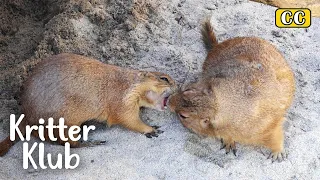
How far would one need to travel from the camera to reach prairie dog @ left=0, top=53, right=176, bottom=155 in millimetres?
3234

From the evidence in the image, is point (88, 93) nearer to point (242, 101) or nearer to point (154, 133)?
point (154, 133)

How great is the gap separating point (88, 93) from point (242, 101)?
3.01 feet

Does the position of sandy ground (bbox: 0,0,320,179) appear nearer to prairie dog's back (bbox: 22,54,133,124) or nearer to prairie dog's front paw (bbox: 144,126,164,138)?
prairie dog's front paw (bbox: 144,126,164,138)

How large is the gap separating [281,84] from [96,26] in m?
1.49

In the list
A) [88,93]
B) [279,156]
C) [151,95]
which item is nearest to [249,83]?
[279,156]

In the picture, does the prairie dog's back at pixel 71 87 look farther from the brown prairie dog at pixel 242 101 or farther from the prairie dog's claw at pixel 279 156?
the prairie dog's claw at pixel 279 156

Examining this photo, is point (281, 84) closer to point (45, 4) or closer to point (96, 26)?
point (96, 26)

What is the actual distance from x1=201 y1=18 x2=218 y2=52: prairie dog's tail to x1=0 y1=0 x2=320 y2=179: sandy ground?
93 millimetres

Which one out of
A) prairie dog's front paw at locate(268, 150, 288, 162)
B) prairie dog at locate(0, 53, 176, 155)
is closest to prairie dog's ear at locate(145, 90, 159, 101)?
prairie dog at locate(0, 53, 176, 155)

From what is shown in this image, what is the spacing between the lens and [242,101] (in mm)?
3178

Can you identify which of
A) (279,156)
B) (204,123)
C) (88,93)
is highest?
(88,93)

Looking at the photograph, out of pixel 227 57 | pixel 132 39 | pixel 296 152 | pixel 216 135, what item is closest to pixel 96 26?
pixel 132 39

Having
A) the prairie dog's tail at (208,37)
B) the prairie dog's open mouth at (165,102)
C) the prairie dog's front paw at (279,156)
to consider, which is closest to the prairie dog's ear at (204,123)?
the prairie dog's open mouth at (165,102)

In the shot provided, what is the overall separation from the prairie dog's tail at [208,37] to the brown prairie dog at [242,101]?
450mm
